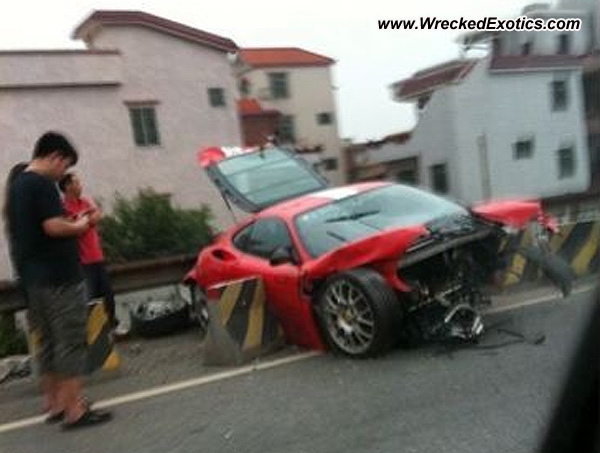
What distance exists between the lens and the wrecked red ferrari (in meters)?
5.36

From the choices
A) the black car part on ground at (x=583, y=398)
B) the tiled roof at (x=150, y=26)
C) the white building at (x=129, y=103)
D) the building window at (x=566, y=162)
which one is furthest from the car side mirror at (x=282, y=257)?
the black car part on ground at (x=583, y=398)

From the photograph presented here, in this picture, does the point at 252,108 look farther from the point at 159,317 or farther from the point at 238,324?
the point at 159,317

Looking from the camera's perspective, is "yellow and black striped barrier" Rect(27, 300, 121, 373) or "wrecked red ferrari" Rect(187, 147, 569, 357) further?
"yellow and black striped barrier" Rect(27, 300, 121, 373)

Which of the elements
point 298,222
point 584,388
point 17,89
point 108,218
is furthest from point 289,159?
point 584,388

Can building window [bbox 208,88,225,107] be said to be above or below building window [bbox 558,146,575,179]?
above

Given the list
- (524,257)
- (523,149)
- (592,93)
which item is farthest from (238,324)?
(592,93)

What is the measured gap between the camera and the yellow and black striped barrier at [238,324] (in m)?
5.95

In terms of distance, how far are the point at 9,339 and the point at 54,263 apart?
3.37 metres

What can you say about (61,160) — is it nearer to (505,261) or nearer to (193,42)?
(193,42)

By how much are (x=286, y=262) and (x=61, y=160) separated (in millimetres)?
1780

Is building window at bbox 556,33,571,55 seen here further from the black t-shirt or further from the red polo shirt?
the red polo shirt

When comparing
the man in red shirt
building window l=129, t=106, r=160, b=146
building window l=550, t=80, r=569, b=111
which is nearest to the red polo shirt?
the man in red shirt

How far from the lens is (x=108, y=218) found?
7.52m

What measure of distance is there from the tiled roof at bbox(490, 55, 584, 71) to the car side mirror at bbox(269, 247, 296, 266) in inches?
112
